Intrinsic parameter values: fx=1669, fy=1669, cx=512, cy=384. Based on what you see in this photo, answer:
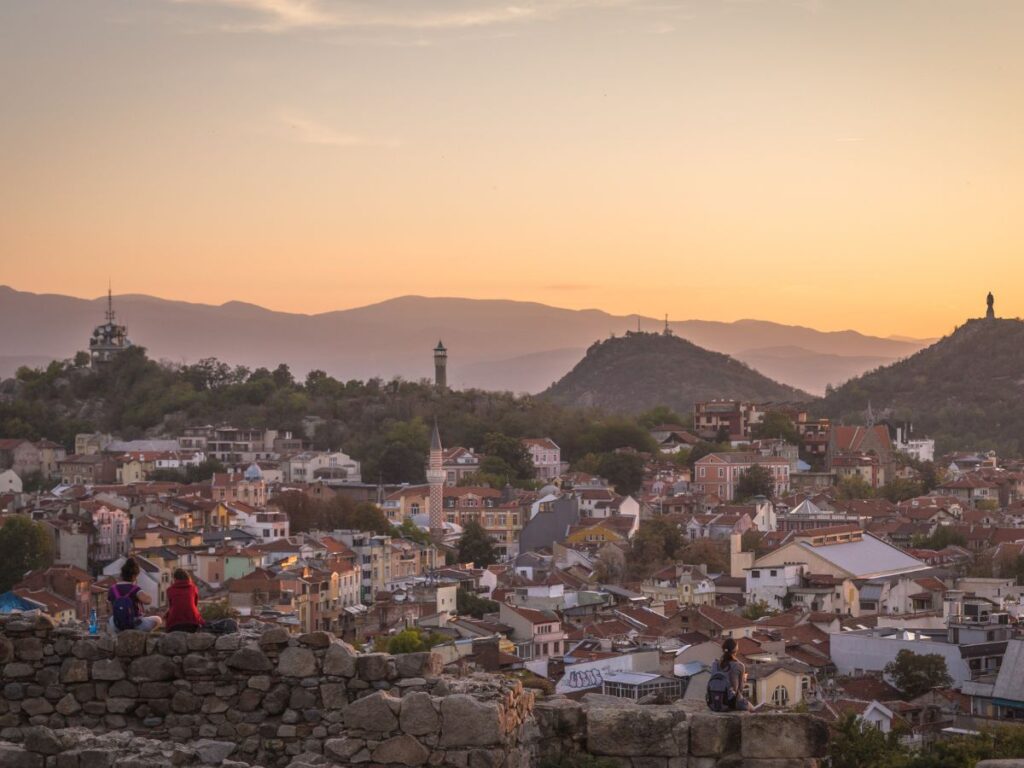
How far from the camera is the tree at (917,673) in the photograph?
23953 millimetres

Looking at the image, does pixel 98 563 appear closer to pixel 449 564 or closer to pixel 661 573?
pixel 449 564

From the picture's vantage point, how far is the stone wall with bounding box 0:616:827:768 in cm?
572

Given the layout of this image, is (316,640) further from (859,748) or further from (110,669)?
(859,748)

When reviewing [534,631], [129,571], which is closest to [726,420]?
[534,631]

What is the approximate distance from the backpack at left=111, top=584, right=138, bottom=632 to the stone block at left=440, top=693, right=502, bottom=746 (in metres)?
1.57

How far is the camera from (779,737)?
5844mm

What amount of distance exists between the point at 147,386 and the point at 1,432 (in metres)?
8.98

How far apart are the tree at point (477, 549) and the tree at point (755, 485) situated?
14.4m

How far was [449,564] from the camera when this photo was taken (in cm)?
4716

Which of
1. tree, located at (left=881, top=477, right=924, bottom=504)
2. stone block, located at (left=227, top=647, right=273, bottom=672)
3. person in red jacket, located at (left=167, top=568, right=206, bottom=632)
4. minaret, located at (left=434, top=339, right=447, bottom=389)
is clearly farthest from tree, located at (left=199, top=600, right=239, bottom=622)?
minaret, located at (left=434, top=339, right=447, bottom=389)

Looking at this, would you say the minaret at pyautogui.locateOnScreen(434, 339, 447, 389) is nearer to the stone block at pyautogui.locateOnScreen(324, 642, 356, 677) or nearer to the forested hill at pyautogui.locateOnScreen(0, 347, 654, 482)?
the forested hill at pyautogui.locateOnScreen(0, 347, 654, 482)

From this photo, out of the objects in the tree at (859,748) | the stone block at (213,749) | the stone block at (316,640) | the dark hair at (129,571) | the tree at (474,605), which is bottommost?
the tree at (474,605)

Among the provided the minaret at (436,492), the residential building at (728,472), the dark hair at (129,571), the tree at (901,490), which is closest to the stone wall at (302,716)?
the dark hair at (129,571)

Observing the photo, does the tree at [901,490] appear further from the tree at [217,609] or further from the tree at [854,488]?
the tree at [217,609]
